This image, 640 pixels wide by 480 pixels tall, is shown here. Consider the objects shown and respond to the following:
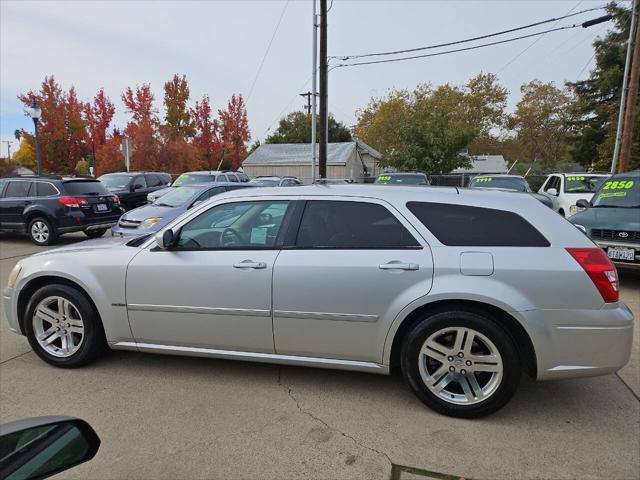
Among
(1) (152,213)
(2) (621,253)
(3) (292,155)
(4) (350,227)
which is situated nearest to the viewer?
(4) (350,227)

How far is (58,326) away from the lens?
147 inches

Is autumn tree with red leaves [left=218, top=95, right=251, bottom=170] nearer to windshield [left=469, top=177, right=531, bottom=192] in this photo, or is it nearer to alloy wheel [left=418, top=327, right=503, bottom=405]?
windshield [left=469, top=177, right=531, bottom=192]

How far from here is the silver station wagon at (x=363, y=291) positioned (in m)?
2.82

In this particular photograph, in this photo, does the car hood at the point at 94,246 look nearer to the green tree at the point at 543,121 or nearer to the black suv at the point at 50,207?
the black suv at the point at 50,207

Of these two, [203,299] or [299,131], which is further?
[299,131]

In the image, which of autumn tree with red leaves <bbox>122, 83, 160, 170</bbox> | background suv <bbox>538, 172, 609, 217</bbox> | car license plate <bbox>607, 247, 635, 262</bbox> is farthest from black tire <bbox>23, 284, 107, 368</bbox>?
autumn tree with red leaves <bbox>122, 83, 160, 170</bbox>

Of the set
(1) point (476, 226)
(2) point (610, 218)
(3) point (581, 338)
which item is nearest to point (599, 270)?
(3) point (581, 338)

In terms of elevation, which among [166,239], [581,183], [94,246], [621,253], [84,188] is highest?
[84,188]

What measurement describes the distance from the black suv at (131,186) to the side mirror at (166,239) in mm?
13582

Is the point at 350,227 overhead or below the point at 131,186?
below

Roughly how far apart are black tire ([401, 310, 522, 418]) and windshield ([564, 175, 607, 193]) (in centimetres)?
1105

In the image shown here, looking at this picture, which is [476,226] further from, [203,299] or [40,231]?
[40,231]

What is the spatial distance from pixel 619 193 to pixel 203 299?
7330 mm

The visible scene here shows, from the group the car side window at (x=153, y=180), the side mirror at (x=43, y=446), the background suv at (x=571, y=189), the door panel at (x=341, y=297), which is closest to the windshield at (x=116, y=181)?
the car side window at (x=153, y=180)
